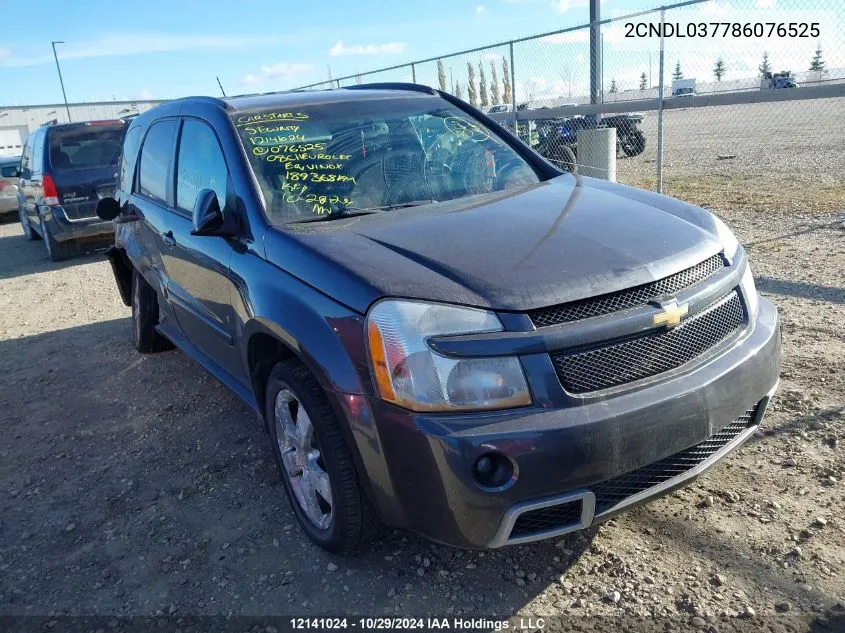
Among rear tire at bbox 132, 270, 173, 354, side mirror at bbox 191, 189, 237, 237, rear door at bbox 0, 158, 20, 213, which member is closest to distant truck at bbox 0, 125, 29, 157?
rear door at bbox 0, 158, 20, 213

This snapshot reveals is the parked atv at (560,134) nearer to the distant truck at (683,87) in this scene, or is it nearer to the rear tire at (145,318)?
the distant truck at (683,87)

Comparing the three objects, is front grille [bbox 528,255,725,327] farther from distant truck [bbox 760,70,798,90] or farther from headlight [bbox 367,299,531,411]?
distant truck [bbox 760,70,798,90]

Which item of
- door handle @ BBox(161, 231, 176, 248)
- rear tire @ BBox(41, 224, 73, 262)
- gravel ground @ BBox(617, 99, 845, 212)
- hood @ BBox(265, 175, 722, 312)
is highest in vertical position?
hood @ BBox(265, 175, 722, 312)

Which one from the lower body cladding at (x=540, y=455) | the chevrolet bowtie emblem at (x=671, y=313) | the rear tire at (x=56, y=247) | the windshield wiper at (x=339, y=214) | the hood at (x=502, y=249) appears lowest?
the rear tire at (x=56, y=247)

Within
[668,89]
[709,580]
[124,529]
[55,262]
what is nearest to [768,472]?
[709,580]

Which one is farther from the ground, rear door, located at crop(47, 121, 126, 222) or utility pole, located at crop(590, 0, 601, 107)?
utility pole, located at crop(590, 0, 601, 107)

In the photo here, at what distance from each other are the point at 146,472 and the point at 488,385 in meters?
2.41

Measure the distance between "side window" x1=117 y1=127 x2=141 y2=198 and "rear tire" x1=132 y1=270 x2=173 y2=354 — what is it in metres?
0.65

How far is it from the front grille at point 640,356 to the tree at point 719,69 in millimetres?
6653

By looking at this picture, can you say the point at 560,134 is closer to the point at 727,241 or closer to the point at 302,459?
the point at 727,241

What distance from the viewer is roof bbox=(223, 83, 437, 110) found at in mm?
3730

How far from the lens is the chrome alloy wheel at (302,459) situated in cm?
280

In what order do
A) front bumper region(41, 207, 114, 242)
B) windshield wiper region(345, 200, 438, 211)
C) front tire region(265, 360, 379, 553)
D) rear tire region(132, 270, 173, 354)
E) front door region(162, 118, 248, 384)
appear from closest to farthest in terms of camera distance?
front tire region(265, 360, 379, 553) < windshield wiper region(345, 200, 438, 211) < front door region(162, 118, 248, 384) < rear tire region(132, 270, 173, 354) < front bumper region(41, 207, 114, 242)

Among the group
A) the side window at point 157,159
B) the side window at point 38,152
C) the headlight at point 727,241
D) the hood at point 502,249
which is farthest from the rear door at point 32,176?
the headlight at point 727,241
